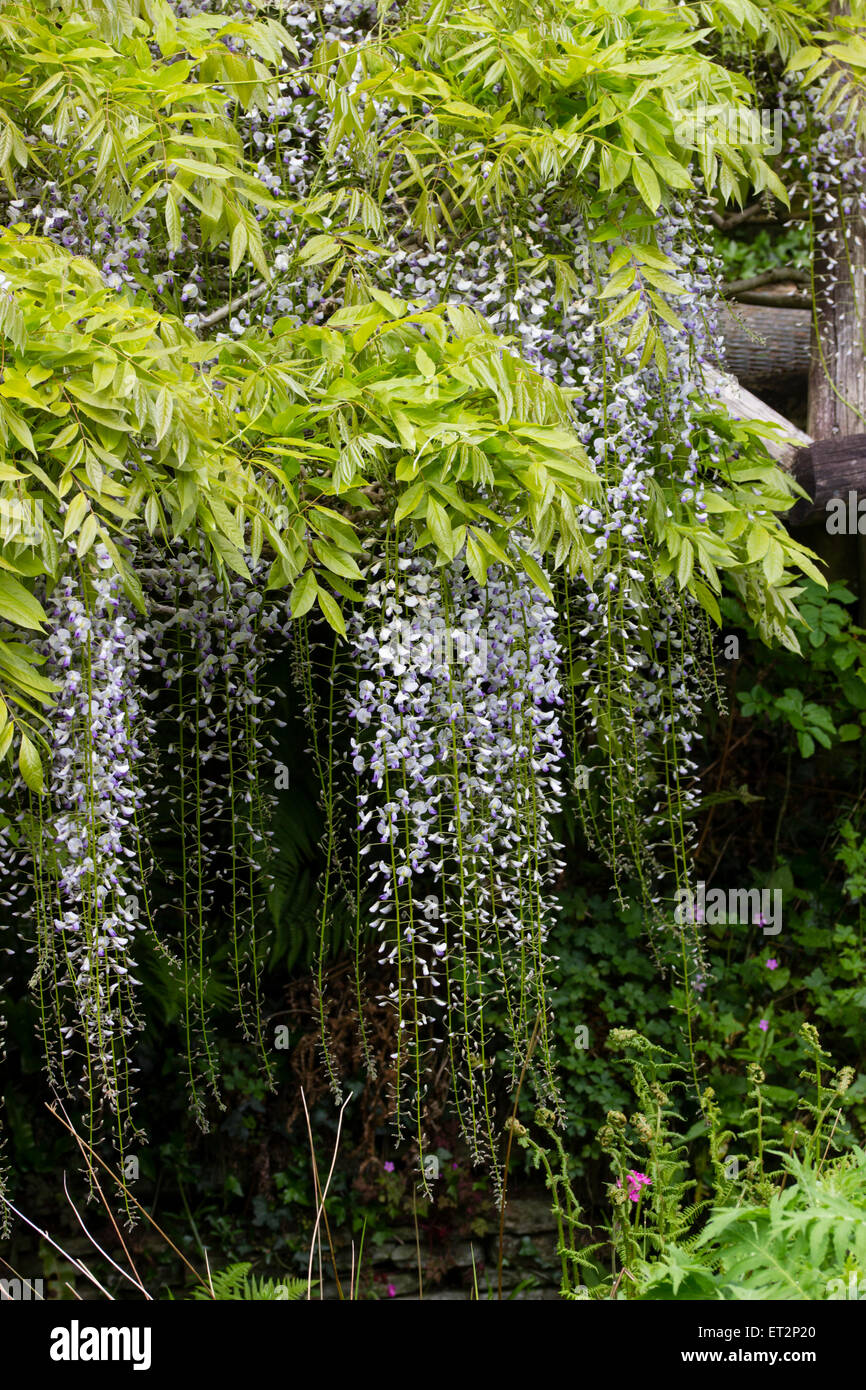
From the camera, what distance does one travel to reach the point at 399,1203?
3342mm

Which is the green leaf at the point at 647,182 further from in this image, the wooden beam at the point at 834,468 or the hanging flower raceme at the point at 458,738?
the wooden beam at the point at 834,468

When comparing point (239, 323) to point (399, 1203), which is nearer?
point (239, 323)

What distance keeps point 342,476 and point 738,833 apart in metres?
2.27

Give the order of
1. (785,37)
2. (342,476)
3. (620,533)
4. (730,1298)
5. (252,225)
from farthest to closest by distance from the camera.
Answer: (785,37), (620,533), (252,225), (342,476), (730,1298)

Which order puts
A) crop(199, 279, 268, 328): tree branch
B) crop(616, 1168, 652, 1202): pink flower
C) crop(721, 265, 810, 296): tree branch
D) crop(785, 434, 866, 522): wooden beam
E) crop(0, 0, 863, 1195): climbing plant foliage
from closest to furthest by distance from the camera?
1. crop(0, 0, 863, 1195): climbing plant foliage
2. crop(616, 1168, 652, 1202): pink flower
3. crop(199, 279, 268, 328): tree branch
4. crop(785, 434, 866, 522): wooden beam
5. crop(721, 265, 810, 296): tree branch

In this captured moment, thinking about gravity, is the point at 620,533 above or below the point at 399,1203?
above

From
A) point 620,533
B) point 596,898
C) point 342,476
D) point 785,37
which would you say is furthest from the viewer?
point 596,898

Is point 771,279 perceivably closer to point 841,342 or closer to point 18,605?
point 841,342

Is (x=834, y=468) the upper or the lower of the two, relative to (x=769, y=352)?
lower

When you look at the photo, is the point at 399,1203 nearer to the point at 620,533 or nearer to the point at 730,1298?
Result: the point at 730,1298

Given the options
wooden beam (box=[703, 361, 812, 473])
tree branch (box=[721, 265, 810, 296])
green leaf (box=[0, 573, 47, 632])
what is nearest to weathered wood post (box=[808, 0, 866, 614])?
wooden beam (box=[703, 361, 812, 473])

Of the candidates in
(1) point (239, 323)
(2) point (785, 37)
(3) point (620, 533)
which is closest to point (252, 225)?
(1) point (239, 323)

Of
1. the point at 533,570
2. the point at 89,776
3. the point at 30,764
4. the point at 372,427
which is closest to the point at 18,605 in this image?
the point at 30,764

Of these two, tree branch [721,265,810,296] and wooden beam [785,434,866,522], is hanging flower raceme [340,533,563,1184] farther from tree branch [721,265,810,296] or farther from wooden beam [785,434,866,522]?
tree branch [721,265,810,296]
